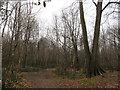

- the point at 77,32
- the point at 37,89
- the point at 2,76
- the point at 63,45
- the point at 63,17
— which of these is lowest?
the point at 37,89

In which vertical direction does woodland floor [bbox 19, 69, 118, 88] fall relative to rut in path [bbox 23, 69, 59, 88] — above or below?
above

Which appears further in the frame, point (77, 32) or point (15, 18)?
point (77, 32)

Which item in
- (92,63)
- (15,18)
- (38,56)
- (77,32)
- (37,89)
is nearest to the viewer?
(37,89)

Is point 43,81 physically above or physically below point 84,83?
below

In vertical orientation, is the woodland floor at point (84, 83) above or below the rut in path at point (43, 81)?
above

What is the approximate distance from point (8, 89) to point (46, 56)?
90.1 ft

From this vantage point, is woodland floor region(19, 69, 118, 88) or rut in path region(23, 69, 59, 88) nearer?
woodland floor region(19, 69, 118, 88)

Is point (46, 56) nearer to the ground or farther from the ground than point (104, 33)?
nearer to the ground

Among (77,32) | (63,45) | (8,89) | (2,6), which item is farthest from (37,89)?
(77,32)

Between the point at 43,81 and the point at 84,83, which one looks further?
the point at 43,81

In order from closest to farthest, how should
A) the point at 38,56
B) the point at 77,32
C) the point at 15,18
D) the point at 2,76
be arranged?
the point at 2,76
the point at 15,18
the point at 77,32
the point at 38,56

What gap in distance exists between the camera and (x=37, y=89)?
358 inches

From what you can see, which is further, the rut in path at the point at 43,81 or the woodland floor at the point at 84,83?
the rut in path at the point at 43,81

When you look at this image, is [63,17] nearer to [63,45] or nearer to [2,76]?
[63,45]
